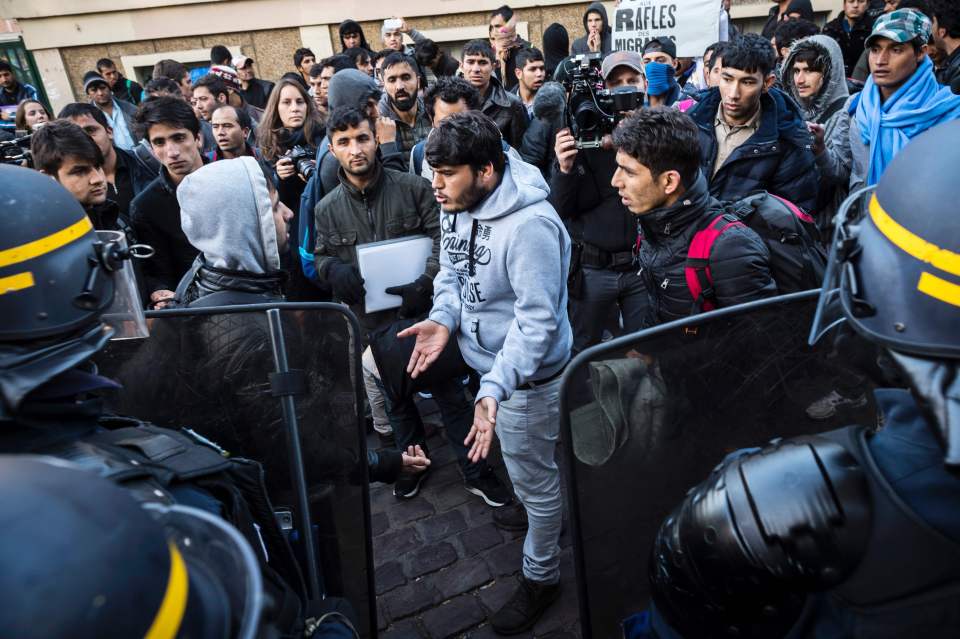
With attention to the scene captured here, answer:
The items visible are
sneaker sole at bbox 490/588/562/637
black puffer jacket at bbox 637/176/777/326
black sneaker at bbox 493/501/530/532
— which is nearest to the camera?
black puffer jacket at bbox 637/176/777/326

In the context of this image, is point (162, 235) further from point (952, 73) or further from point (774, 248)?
point (952, 73)

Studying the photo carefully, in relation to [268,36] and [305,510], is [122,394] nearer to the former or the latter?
[305,510]

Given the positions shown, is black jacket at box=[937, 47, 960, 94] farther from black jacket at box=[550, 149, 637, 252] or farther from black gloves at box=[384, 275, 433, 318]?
black gloves at box=[384, 275, 433, 318]

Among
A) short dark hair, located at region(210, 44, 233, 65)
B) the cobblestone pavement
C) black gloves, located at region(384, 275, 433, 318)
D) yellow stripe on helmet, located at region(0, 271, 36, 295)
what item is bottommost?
the cobblestone pavement

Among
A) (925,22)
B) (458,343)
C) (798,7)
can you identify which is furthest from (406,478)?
(798,7)

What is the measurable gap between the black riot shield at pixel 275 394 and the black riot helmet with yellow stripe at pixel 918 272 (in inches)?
47.6

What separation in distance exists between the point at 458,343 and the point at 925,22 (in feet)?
10.2

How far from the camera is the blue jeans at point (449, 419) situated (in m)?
3.26

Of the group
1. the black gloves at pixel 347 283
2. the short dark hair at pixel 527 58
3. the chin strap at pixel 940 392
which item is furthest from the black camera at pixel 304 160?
the chin strap at pixel 940 392

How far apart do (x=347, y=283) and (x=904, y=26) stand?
324 cm

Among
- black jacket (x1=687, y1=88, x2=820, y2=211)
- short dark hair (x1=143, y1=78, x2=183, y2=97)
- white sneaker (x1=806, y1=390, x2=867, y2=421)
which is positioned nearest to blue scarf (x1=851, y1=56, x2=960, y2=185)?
black jacket (x1=687, y1=88, x2=820, y2=211)

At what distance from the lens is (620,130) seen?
2422 mm

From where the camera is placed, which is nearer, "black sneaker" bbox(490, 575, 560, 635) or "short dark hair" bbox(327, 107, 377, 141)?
"black sneaker" bbox(490, 575, 560, 635)

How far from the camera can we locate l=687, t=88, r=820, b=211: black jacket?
10.2 ft
